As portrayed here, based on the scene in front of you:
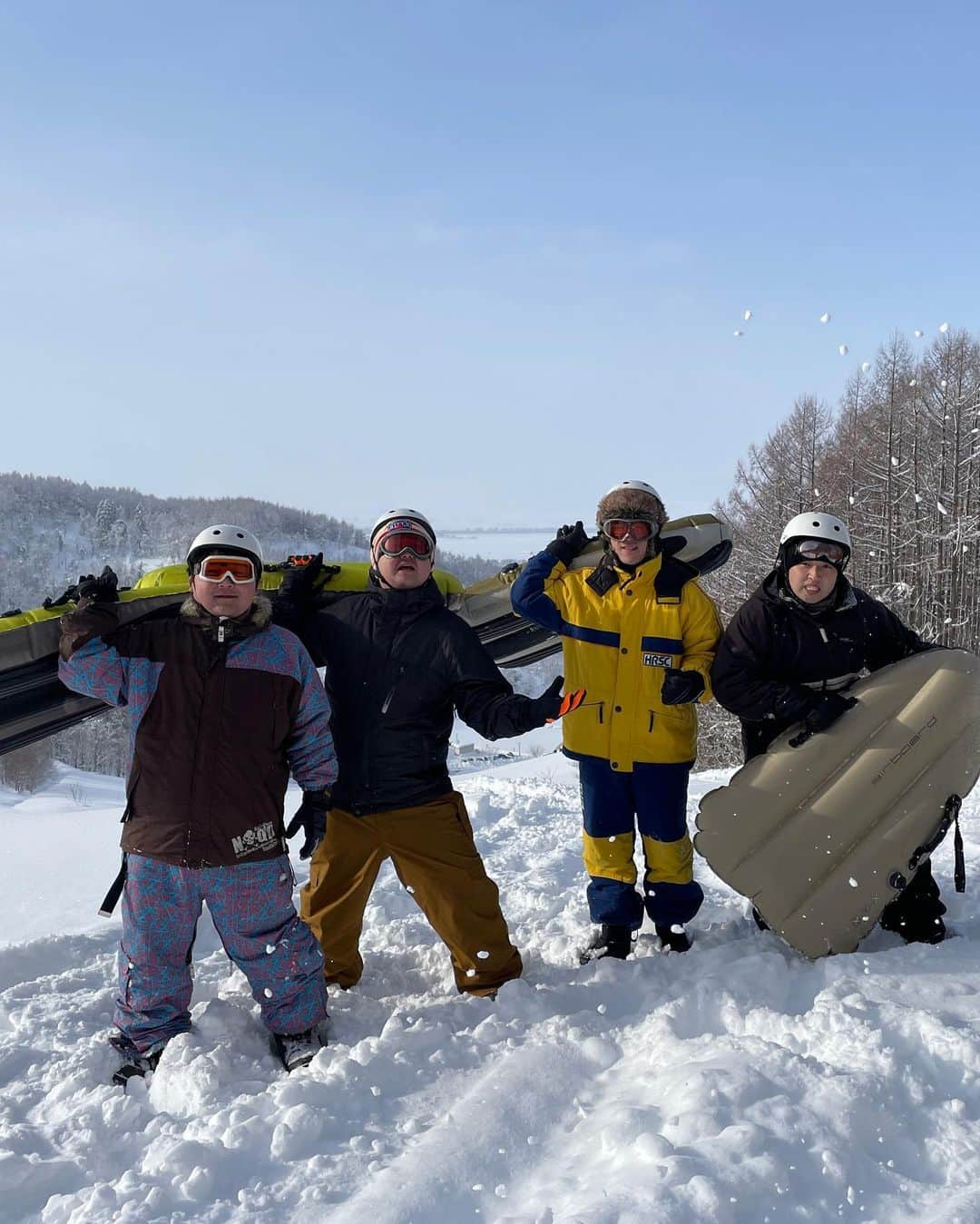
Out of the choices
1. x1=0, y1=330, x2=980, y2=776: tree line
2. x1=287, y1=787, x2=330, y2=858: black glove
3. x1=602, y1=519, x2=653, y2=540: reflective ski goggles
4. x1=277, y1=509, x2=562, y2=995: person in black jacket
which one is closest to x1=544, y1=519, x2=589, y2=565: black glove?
x1=602, y1=519, x2=653, y2=540: reflective ski goggles

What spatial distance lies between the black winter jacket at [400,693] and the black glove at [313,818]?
0.26 ft

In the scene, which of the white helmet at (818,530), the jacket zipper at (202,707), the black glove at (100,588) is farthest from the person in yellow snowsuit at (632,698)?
the black glove at (100,588)

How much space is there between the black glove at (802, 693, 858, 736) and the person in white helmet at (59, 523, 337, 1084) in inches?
85.1

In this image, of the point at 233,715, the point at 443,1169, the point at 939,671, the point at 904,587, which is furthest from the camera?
the point at 904,587

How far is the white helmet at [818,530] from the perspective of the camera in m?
3.79

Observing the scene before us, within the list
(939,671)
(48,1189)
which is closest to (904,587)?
(939,671)

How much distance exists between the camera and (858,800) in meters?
3.82

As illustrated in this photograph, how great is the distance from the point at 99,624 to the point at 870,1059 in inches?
122

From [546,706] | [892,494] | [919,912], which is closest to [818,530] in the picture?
[546,706]

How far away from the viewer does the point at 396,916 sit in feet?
15.3

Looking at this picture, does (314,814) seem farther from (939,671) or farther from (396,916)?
(939,671)

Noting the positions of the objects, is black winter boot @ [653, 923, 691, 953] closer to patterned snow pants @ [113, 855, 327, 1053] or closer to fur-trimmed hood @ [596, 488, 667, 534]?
patterned snow pants @ [113, 855, 327, 1053]

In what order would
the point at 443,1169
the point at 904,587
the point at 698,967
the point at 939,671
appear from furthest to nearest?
the point at 904,587 < the point at 939,671 < the point at 698,967 < the point at 443,1169

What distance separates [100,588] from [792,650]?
3.00m
